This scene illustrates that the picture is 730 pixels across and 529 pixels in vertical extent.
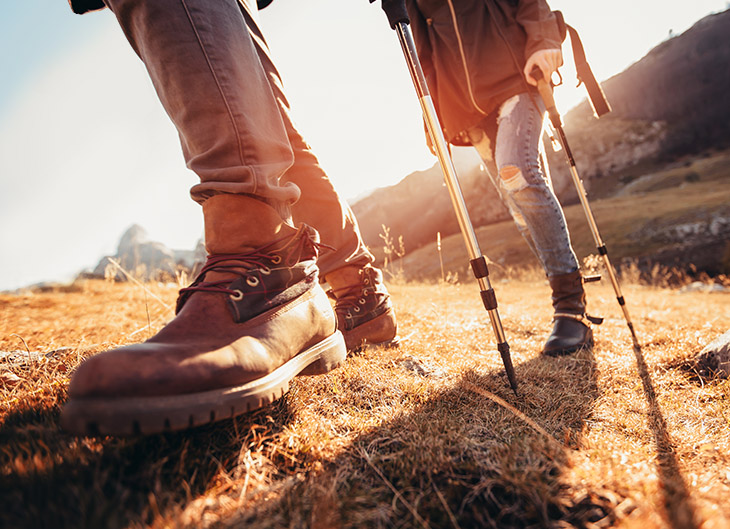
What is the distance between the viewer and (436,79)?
2711 mm

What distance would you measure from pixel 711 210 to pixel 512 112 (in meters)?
35.7

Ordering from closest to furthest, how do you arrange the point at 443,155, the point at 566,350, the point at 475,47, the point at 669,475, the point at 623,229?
the point at 669,475
the point at 443,155
the point at 566,350
the point at 475,47
the point at 623,229

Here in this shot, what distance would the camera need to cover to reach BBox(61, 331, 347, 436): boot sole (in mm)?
765

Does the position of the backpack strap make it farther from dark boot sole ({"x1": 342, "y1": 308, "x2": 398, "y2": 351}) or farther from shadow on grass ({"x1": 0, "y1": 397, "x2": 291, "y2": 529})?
shadow on grass ({"x1": 0, "y1": 397, "x2": 291, "y2": 529})

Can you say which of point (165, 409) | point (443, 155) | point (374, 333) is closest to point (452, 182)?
point (443, 155)

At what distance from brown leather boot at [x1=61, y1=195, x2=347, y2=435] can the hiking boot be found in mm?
425

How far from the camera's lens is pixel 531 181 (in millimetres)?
2268

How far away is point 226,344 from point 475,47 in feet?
8.10

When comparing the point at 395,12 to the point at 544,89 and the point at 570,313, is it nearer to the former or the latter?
the point at 544,89

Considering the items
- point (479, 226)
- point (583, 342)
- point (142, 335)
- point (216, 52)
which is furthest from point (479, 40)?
point (479, 226)

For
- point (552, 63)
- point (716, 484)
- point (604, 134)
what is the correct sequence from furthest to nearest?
point (604, 134) < point (552, 63) < point (716, 484)

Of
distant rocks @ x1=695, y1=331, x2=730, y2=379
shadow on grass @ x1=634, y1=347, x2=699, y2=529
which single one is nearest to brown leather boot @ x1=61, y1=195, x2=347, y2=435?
shadow on grass @ x1=634, y1=347, x2=699, y2=529

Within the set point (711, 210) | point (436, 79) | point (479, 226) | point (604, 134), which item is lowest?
point (711, 210)

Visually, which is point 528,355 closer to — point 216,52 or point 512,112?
point 512,112
